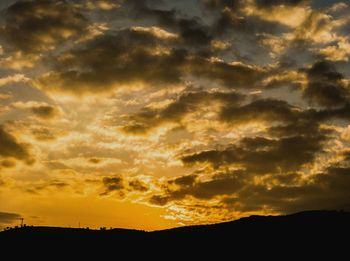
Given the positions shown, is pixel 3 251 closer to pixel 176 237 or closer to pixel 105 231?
pixel 105 231

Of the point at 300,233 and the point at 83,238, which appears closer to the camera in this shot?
the point at 300,233

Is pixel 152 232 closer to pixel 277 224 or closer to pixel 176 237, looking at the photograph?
pixel 176 237

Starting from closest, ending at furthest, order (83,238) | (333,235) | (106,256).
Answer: (333,235), (106,256), (83,238)

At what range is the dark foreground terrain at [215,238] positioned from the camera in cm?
3797

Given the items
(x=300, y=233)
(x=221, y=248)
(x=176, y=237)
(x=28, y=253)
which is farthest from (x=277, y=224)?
(x=28, y=253)

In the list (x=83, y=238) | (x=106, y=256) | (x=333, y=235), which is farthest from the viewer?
(x=83, y=238)

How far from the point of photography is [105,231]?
4469 cm

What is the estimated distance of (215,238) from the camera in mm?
41312

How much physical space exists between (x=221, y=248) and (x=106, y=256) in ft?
30.5

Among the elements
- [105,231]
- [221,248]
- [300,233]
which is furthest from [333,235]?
[105,231]

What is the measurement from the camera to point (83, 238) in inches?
1713

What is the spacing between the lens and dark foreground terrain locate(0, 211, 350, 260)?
125 ft

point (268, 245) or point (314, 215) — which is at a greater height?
point (314, 215)

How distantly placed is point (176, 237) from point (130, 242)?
12.9ft
